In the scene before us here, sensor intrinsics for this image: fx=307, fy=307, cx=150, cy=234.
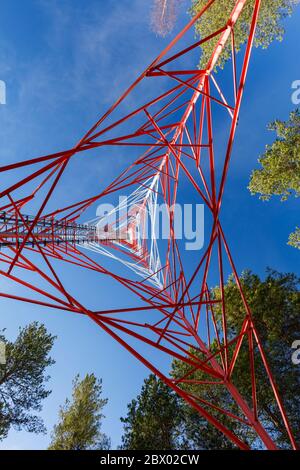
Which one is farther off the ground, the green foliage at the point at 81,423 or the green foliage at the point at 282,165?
the green foliage at the point at 282,165

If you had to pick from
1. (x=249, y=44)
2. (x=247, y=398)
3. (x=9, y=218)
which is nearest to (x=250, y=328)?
(x=249, y=44)

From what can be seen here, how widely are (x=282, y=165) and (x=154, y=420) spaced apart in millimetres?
11232

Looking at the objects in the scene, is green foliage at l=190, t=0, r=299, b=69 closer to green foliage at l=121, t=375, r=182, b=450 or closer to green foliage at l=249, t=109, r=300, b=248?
green foliage at l=249, t=109, r=300, b=248

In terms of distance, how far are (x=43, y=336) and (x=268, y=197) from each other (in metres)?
13.5

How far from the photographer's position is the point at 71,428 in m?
14.8

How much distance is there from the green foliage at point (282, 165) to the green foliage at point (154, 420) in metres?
8.52

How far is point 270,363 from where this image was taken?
13.0 meters

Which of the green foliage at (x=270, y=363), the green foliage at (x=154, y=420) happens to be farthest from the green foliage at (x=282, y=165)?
the green foliage at (x=154, y=420)

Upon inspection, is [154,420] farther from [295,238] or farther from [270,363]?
[295,238]

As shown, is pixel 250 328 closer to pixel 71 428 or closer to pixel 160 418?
pixel 160 418

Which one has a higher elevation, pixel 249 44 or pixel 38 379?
pixel 249 44

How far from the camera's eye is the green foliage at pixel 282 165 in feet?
38.4

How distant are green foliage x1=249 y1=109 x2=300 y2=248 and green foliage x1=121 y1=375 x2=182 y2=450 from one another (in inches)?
335

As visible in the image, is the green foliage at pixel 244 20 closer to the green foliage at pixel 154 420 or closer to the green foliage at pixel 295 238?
the green foliage at pixel 295 238
